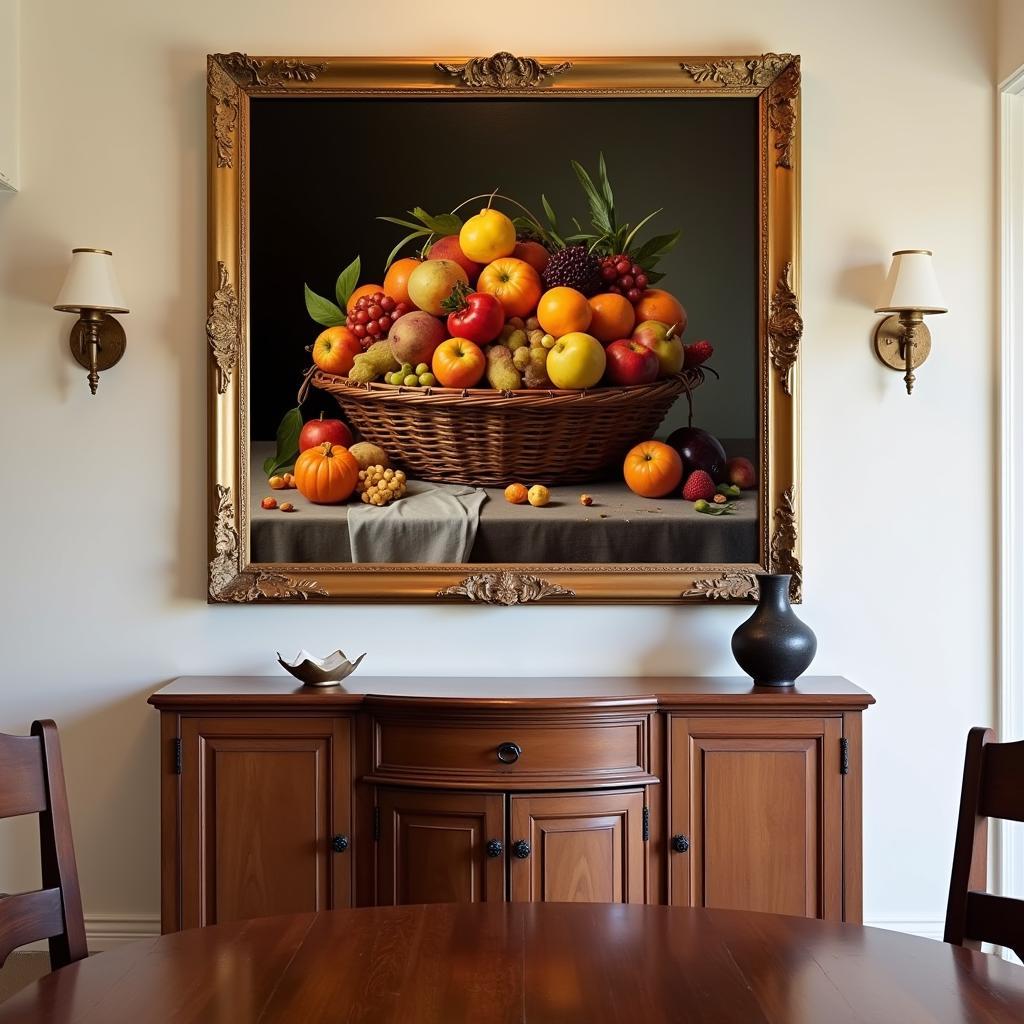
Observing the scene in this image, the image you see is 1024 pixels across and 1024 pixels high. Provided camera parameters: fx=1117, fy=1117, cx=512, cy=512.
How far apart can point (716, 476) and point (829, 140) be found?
3.40ft

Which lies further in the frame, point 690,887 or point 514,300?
point 514,300

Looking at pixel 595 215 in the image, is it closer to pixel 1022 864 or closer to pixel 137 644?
pixel 137 644

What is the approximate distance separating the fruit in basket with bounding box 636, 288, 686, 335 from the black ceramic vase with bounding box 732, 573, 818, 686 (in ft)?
2.55

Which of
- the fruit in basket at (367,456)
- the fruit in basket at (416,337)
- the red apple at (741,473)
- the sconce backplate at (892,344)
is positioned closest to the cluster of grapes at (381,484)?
the fruit in basket at (367,456)

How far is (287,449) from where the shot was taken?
325 centimetres

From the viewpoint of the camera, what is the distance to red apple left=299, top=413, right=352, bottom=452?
3227 mm

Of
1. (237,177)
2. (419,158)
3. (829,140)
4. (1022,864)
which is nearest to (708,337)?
(829,140)

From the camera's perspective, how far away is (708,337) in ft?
10.6

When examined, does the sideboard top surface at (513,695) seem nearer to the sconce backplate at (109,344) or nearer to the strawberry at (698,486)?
the strawberry at (698,486)

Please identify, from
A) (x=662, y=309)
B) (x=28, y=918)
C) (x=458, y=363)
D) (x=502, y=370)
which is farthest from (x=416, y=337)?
(x=28, y=918)

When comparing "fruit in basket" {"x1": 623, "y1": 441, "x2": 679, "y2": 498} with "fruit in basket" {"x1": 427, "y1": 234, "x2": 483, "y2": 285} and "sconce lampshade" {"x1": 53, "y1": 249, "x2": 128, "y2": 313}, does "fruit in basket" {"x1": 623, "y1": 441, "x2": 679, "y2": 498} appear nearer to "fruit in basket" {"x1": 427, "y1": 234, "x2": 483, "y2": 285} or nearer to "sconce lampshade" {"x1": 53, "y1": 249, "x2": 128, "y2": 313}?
"fruit in basket" {"x1": 427, "y1": 234, "x2": 483, "y2": 285}

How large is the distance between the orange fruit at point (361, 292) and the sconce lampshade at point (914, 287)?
143cm

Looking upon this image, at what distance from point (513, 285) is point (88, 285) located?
3.88ft

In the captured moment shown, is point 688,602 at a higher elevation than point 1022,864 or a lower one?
higher
